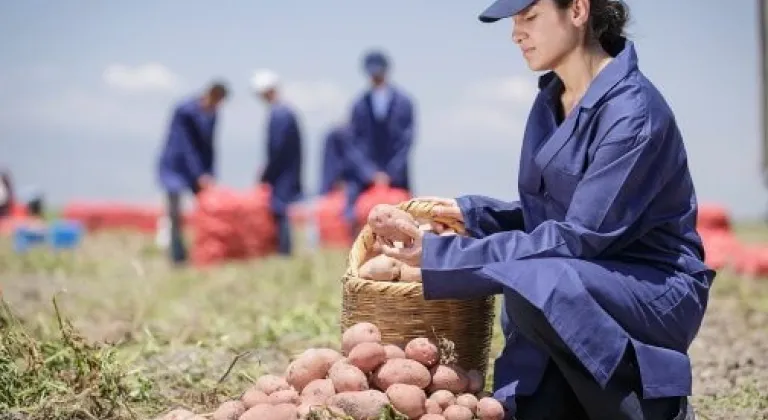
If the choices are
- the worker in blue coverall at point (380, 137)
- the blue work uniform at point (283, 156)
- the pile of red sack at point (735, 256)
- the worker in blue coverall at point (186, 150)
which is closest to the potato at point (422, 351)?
the pile of red sack at point (735, 256)

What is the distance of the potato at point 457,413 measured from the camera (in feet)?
10.7

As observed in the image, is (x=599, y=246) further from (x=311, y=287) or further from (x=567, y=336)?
(x=311, y=287)

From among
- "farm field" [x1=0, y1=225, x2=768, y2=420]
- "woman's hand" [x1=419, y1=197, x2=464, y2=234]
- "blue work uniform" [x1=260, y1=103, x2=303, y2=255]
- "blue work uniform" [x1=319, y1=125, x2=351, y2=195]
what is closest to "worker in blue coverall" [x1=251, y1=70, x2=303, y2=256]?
"blue work uniform" [x1=260, y1=103, x2=303, y2=255]

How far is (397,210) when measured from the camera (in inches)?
139

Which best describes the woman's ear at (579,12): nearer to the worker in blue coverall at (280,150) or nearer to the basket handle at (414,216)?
the basket handle at (414,216)

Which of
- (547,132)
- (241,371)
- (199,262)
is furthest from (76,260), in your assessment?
(547,132)

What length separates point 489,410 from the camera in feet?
11.0

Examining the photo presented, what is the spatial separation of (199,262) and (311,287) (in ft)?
10.4

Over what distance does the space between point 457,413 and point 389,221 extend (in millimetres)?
591

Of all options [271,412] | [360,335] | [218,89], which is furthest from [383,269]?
[218,89]

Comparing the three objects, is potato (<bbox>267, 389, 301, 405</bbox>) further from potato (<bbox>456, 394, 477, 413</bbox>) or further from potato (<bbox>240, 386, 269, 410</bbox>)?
potato (<bbox>456, 394, 477, 413</bbox>)

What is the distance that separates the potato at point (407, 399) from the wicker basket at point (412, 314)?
0.28 m

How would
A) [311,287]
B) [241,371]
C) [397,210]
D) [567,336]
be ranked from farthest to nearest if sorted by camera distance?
1. [311,287]
2. [241,371]
3. [397,210]
4. [567,336]

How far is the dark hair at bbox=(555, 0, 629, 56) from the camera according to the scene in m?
3.53
